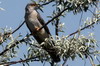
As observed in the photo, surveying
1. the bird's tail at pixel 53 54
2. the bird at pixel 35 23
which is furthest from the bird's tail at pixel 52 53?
the bird at pixel 35 23

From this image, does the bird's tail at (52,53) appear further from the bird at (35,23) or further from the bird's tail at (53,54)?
the bird at (35,23)

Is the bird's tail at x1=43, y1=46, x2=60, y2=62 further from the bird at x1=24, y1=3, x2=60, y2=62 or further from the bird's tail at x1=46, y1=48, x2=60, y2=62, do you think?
the bird at x1=24, y1=3, x2=60, y2=62

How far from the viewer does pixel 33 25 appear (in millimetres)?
6551

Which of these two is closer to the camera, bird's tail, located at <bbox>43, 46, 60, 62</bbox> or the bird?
bird's tail, located at <bbox>43, 46, 60, 62</bbox>

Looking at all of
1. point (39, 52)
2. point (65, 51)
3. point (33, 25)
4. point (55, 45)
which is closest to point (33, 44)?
point (39, 52)

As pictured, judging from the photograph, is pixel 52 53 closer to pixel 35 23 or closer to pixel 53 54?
pixel 53 54

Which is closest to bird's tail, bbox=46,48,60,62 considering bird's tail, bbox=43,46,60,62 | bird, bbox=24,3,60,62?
bird's tail, bbox=43,46,60,62

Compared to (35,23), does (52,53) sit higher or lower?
lower

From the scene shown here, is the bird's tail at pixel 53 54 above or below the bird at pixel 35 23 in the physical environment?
below

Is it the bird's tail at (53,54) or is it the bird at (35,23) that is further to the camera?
the bird at (35,23)

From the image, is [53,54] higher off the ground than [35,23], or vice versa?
[35,23]

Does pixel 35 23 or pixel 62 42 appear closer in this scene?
pixel 62 42

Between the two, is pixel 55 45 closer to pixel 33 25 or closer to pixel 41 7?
pixel 41 7

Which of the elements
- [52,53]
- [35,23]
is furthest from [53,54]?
[35,23]
